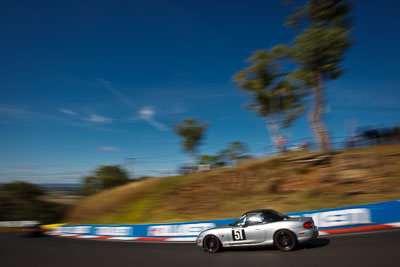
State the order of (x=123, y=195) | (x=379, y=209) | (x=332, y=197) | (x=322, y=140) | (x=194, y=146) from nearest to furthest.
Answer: (x=379, y=209)
(x=332, y=197)
(x=322, y=140)
(x=123, y=195)
(x=194, y=146)

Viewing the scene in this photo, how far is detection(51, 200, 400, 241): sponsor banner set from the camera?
30.2 feet

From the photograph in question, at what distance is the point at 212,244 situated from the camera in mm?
8531

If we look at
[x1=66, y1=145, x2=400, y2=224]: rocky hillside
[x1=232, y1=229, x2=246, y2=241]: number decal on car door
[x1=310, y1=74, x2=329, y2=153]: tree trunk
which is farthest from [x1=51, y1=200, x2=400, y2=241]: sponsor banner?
[x1=310, y1=74, x2=329, y2=153]: tree trunk

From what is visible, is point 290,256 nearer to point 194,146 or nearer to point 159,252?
point 159,252

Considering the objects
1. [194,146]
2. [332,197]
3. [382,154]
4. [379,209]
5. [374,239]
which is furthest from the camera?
[194,146]

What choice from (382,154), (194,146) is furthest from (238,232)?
(194,146)

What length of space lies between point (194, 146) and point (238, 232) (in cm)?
3618

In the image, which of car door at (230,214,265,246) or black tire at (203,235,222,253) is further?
black tire at (203,235,222,253)

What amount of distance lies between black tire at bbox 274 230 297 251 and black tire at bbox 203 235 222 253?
2.09 meters

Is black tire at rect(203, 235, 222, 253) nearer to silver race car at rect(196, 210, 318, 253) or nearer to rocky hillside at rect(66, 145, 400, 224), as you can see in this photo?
silver race car at rect(196, 210, 318, 253)

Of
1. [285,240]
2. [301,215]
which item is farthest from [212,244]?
[301,215]

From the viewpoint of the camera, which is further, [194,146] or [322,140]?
[194,146]

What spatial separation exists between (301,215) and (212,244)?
15.0 feet

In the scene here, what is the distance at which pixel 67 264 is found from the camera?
26.6ft
